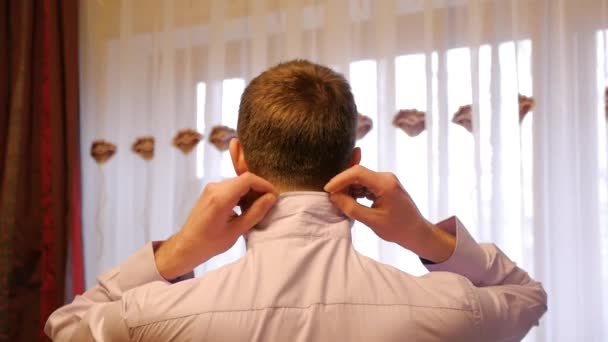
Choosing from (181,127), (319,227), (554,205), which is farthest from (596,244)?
(181,127)

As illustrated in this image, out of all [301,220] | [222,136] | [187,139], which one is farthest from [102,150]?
[301,220]

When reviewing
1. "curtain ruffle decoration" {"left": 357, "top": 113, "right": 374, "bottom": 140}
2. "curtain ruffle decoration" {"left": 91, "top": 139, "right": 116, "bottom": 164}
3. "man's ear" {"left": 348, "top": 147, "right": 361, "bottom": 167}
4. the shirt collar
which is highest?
"curtain ruffle decoration" {"left": 357, "top": 113, "right": 374, "bottom": 140}

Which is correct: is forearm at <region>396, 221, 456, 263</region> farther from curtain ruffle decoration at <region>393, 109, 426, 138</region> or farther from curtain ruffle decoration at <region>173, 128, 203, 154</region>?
curtain ruffle decoration at <region>173, 128, 203, 154</region>

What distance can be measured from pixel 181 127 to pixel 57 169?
44cm

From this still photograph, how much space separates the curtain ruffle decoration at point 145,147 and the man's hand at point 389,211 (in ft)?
3.57

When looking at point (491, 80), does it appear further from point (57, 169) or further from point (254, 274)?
point (57, 169)

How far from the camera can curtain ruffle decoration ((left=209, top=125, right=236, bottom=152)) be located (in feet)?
4.92

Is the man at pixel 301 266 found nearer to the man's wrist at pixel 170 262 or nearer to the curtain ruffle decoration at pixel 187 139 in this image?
the man's wrist at pixel 170 262

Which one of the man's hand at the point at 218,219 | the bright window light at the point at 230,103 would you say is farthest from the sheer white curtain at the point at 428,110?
the man's hand at the point at 218,219

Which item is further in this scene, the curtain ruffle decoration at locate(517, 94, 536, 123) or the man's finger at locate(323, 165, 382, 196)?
the curtain ruffle decoration at locate(517, 94, 536, 123)

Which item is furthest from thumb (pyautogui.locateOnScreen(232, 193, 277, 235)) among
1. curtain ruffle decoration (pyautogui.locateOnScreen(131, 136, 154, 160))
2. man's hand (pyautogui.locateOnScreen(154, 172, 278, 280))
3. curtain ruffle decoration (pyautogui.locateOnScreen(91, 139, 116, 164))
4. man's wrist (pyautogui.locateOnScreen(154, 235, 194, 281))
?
curtain ruffle decoration (pyautogui.locateOnScreen(91, 139, 116, 164))

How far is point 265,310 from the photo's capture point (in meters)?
0.58

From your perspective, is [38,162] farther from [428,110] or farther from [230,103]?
[428,110]

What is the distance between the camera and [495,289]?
0.69 meters
